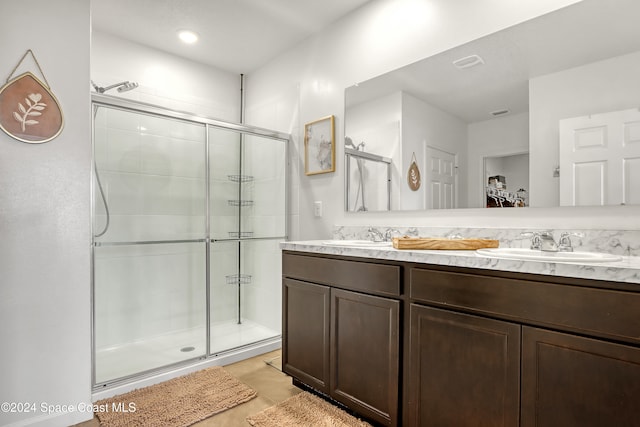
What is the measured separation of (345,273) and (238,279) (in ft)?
4.61

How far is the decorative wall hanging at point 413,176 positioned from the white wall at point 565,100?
0.59 meters

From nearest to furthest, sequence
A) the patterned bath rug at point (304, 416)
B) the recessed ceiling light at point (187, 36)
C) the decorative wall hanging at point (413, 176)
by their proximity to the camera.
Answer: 1. the patterned bath rug at point (304, 416)
2. the decorative wall hanging at point (413, 176)
3. the recessed ceiling light at point (187, 36)

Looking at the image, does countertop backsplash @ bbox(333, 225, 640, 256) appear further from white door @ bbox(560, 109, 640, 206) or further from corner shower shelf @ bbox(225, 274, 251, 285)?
corner shower shelf @ bbox(225, 274, 251, 285)

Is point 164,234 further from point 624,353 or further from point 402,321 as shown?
point 624,353

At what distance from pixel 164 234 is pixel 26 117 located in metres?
1.10

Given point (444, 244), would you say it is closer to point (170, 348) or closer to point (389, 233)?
point (389, 233)

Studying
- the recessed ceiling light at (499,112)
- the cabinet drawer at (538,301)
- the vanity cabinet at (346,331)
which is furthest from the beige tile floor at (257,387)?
the recessed ceiling light at (499,112)

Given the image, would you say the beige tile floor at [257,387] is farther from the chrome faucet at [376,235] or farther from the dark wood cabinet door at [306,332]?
the chrome faucet at [376,235]

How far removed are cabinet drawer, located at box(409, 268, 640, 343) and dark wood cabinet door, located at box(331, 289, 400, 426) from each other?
0.77 feet

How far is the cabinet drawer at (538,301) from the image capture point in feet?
3.31

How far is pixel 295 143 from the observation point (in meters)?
2.92

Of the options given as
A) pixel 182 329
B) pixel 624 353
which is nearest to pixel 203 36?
pixel 182 329

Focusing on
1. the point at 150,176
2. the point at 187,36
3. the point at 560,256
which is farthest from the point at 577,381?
the point at 187,36

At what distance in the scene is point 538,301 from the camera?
115cm
